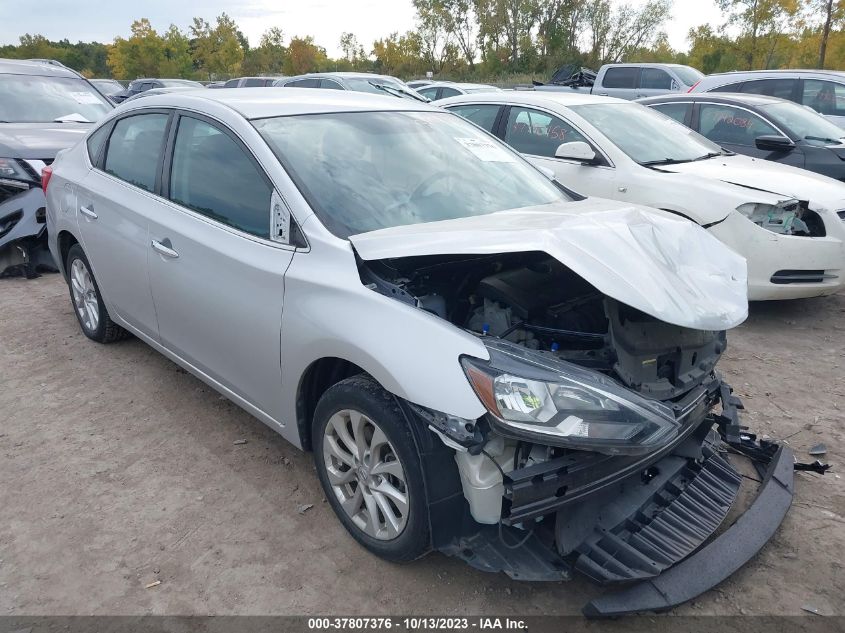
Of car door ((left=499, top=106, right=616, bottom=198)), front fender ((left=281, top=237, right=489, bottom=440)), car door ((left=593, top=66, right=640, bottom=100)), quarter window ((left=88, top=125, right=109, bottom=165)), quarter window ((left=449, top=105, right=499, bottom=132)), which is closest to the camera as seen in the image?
front fender ((left=281, top=237, right=489, bottom=440))

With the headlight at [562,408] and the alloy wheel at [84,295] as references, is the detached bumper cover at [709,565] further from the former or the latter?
the alloy wheel at [84,295]

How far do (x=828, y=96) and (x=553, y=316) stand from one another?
9232 millimetres

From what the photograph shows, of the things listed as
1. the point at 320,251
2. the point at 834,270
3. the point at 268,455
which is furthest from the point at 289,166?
the point at 834,270

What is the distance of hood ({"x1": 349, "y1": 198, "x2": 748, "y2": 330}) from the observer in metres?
2.35

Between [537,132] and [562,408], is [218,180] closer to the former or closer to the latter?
[562,408]

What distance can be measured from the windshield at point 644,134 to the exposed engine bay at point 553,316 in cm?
342

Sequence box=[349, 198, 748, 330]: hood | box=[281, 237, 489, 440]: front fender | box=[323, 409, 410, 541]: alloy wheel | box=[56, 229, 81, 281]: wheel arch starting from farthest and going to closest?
box=[56, 229, 81, 281]: wheel arch
box=[323, 409, 410, 541]: alloy wheel
box=[349, 198, 748, 330]: hood
box=[281, 237, 489, 440]: front fender

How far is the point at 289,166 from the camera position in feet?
9.76

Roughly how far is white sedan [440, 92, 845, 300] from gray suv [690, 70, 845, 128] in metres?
3.81

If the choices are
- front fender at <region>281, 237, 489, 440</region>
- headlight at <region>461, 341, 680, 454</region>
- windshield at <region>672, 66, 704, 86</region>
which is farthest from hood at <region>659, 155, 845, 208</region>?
windshield at <region>672, 66, 704, 86</region>

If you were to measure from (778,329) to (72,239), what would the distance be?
212 inches

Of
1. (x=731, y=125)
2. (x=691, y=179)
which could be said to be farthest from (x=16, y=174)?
(x=731, y=125)

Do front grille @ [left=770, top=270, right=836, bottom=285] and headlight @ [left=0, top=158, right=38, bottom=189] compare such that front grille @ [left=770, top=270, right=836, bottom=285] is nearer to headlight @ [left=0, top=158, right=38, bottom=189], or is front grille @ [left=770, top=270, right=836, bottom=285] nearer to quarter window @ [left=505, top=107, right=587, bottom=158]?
quarter window @ [left=505, top=107, right=587, bottom=158]

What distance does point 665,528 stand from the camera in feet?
8.13
